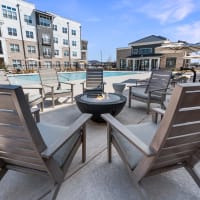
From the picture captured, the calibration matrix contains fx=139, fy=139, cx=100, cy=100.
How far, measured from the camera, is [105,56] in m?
47.2

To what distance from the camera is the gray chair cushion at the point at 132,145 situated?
1.32 metres

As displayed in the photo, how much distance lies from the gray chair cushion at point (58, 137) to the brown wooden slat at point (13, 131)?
39cm

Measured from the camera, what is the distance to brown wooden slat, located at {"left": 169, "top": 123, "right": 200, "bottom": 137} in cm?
94

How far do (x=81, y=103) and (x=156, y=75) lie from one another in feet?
7.76

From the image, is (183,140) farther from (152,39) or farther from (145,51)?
(152,39)

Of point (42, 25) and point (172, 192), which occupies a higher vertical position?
point (42, 25)

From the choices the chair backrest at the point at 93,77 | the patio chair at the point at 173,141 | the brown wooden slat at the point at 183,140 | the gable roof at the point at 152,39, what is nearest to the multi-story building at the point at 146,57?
the gable roof at the point at 152,39

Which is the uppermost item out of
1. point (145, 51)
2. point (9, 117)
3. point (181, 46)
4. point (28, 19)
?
point (28, 19)

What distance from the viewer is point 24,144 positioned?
99cm

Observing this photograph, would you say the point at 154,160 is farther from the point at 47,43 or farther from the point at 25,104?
the point at 47,43

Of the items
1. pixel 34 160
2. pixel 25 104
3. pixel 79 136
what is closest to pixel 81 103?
pixel 79 136

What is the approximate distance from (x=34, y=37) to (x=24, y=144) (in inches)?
883

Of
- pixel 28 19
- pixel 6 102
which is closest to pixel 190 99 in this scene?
pixel 6 102

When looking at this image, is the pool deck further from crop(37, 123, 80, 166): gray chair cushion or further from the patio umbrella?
the patio umbrella
